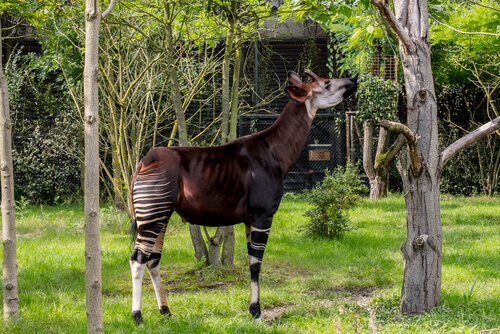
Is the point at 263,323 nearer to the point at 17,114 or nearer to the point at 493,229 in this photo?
the point at 493,229

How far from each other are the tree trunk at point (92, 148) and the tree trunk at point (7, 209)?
1.53 meters

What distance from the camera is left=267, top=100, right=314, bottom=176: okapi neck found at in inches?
Result: 179

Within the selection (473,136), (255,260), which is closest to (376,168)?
(473,136)

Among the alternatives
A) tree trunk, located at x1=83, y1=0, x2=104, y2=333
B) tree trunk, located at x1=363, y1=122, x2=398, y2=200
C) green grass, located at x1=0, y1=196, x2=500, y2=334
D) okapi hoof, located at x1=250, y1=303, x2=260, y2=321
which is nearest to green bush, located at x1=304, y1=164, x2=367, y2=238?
green grass, located at x1=0, y1=196, x2=500, y2=334

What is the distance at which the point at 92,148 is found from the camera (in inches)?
99.2

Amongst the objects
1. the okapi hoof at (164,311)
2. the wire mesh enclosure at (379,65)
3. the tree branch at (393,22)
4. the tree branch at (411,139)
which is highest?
the wire mesh enclosure at (379,65)

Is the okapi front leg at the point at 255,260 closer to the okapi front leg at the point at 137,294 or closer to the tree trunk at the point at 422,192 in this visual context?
the okapi front leg at the point at 137,294

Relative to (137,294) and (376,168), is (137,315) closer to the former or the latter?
(137,294)

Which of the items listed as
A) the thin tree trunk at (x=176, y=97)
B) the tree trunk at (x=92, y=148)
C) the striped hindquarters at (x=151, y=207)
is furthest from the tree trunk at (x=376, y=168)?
the tree trunk at (x=92, y=148)

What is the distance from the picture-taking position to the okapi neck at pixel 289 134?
455cm

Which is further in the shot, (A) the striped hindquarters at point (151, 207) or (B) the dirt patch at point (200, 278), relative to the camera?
(B) the dirt patch at point (200, 278)

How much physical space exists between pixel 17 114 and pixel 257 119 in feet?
18.1

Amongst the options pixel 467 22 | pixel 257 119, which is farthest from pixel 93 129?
pixel 257 119

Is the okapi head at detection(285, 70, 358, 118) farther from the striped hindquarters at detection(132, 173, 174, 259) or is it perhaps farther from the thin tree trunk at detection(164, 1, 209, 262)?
the thin tree trunk at detection(164, 1, 209, 262)
